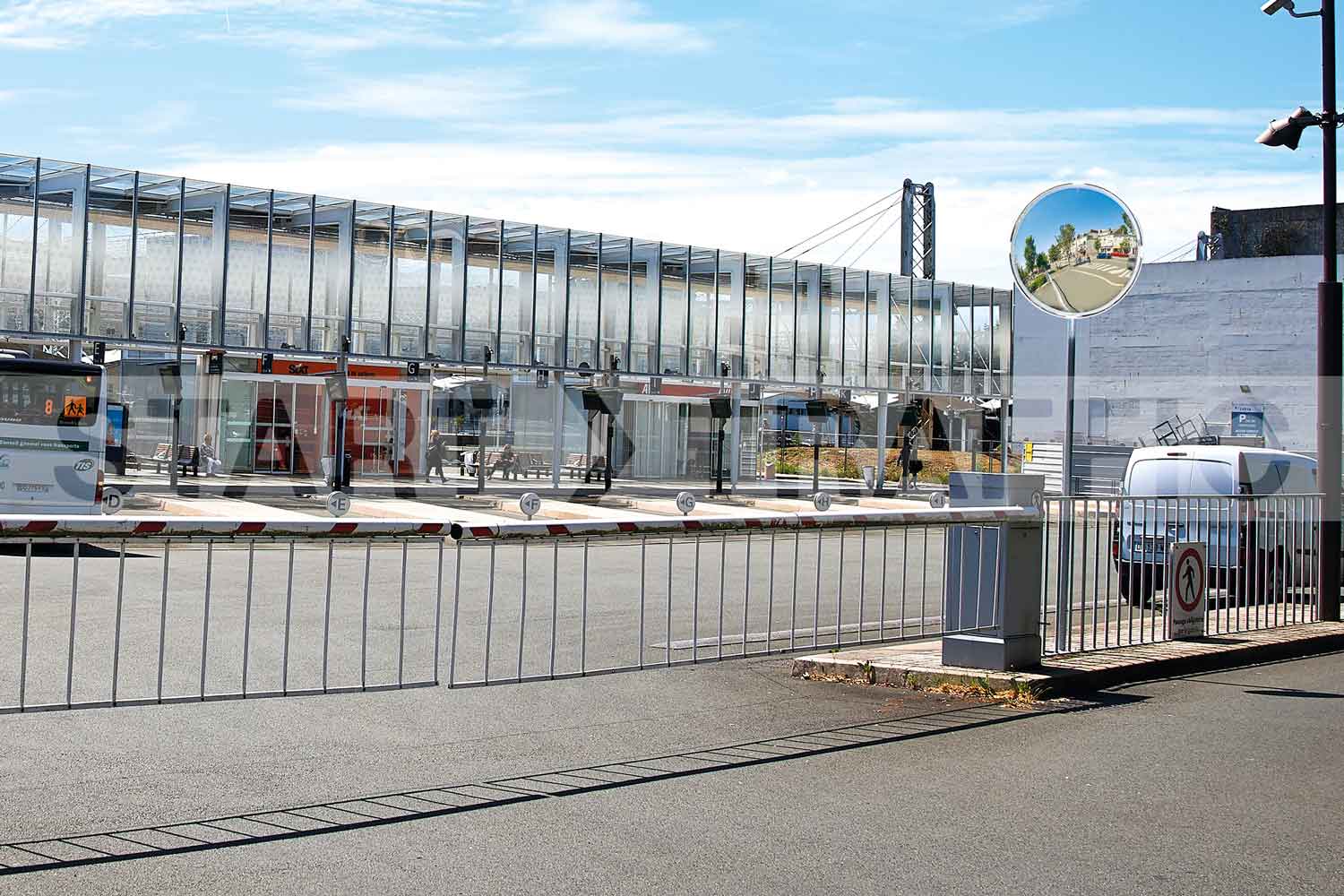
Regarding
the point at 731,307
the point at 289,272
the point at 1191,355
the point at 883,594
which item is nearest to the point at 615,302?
the point at 731,307

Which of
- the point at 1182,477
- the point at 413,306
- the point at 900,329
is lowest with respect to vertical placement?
the point at 1182,477

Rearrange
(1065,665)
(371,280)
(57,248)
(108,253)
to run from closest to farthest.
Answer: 1. (1065,665)
2. (57,248)
3. (108,253)
4. (371,280)

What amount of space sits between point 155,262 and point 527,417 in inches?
395

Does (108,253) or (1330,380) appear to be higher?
(108,253)

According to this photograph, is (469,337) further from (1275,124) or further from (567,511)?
(1275,124)

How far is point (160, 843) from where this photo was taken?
558 centimetres

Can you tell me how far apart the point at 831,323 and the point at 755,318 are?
2.89 metres

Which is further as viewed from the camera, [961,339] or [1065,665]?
[961,339]

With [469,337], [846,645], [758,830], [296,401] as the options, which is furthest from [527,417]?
[758,830]

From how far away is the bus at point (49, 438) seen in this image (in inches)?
855

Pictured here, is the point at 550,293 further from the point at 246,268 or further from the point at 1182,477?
the point at 1182,477

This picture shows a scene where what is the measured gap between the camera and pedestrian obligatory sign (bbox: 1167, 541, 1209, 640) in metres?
11.2

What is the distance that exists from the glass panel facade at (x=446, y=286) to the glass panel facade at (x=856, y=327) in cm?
1276

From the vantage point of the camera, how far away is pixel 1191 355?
170ft
